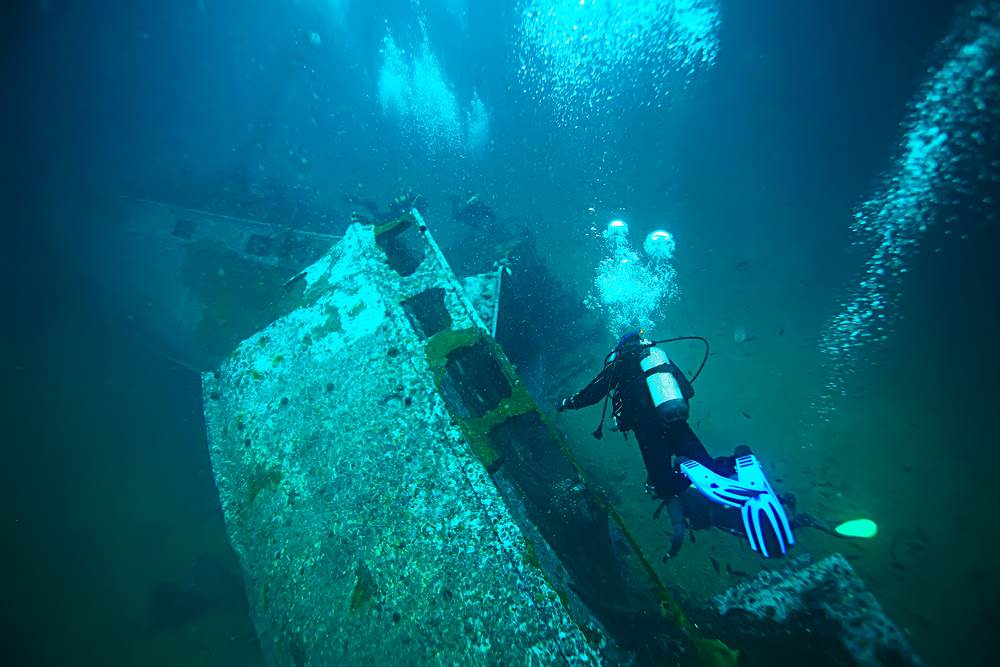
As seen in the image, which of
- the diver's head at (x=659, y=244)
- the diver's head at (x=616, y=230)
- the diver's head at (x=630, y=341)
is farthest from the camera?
the diver's head at (x=616, y=230)

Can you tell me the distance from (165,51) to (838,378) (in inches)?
1203

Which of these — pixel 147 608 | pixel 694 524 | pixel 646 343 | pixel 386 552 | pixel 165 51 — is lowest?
pixel 694 524

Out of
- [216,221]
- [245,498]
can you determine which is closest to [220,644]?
[245,498]

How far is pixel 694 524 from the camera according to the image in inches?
121

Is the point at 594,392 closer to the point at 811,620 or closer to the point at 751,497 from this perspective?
the point at 751,497

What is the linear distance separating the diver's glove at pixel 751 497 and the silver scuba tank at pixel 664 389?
414mm

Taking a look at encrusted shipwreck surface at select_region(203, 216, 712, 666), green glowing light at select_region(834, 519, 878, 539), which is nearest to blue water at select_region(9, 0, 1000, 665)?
green glowing light at select_region(834, 519, 878, 539)

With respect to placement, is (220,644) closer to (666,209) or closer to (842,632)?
(842,632)

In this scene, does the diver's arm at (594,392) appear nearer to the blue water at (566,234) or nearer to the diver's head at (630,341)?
the diver's head at (630,341)

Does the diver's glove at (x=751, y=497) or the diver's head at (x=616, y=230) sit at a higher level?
the diver's head at (x=616, y=230)

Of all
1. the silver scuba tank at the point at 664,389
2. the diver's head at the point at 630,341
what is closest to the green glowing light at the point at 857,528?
the silver scuba tank at the point at 664,389

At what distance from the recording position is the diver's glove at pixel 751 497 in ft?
8.13

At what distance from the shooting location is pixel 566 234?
14.8 meters

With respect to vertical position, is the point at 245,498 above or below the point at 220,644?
above
